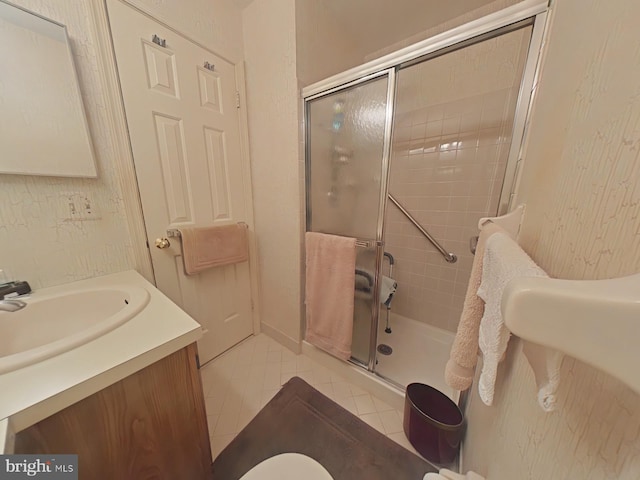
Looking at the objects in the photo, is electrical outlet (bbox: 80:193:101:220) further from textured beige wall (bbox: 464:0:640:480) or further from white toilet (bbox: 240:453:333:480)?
textured beige wall (bbox: 464:0:640:480)

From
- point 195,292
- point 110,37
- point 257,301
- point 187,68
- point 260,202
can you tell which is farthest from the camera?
point 257,301

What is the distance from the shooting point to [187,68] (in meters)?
1.19

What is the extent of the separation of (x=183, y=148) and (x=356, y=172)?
100cm

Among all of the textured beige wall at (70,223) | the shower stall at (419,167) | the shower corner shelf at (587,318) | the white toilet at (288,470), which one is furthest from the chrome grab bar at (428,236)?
the textured beige wall at (70,223)

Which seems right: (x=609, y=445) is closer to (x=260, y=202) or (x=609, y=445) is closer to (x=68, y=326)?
(x=68, y=326)

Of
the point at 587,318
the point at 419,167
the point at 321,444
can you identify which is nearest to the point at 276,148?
the point at 419,167

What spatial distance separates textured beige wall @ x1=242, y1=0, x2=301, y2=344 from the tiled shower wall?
0.87m

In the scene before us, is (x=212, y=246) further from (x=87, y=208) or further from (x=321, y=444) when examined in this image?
(x=321, y=444)

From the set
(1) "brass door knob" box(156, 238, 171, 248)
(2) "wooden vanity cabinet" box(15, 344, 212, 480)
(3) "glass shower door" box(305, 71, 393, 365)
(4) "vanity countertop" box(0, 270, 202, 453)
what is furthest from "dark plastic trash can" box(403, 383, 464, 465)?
(1) "brass door knob" box(156, 238, 171, 248)

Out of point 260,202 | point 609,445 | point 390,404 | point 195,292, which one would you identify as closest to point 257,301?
point 195,292

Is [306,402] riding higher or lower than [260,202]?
lower

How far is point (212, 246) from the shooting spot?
1.37m

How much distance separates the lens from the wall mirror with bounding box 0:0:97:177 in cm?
76

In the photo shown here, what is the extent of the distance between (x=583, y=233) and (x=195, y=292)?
5.46 ft
